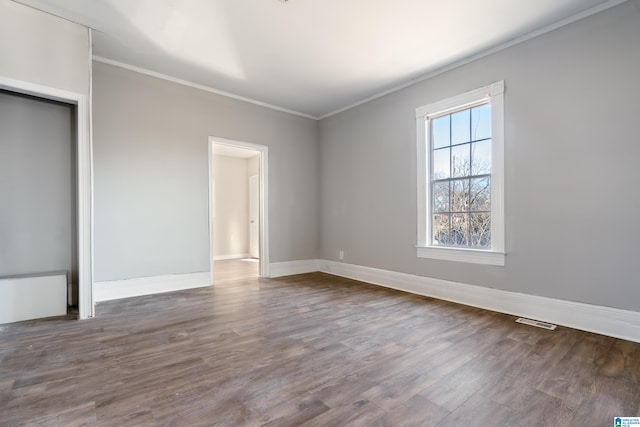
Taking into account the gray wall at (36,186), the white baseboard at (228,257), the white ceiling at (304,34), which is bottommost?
the white baseboard at (228,257)

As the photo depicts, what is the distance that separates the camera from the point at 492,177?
3465 mm

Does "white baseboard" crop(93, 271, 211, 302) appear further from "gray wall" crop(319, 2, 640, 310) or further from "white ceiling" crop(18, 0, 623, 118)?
"gray wall" crop(319, 2, 640, 310)

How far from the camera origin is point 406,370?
2102 millimetres

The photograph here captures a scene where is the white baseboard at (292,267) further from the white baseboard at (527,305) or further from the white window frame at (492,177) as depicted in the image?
the white window frame at (492,177)

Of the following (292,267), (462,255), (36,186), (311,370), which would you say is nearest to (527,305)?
(462,255)

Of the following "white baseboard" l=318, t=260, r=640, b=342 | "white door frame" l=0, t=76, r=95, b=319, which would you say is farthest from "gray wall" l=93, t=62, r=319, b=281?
"white baseboard" l=318, t=260, r=640, b=342

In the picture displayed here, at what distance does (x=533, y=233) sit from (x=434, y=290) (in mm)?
1364

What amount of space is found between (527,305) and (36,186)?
5511 millimetres

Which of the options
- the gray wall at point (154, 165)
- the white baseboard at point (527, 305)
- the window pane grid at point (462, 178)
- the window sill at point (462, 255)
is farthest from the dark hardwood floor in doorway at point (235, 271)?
the window pane grid at point (462, 178)

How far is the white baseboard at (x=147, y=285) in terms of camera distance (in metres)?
3.83

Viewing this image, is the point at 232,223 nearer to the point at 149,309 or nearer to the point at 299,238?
the point at 299,238

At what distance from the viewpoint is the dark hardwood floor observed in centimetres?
163

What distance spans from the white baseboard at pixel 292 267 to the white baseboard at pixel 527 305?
1449mm

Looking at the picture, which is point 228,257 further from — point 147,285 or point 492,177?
point 492,177
